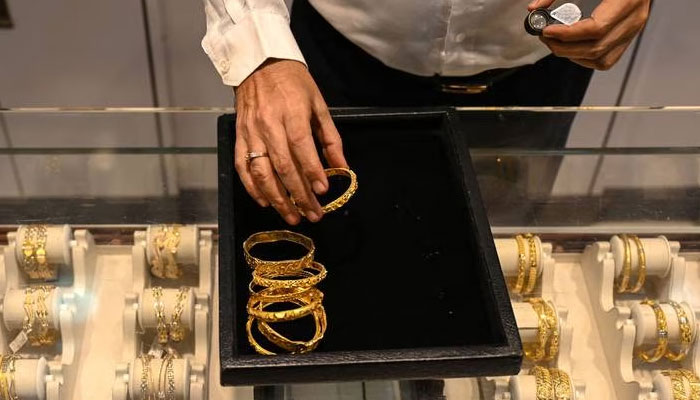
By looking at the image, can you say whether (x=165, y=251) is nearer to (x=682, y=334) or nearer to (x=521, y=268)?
(x=521, y=268)

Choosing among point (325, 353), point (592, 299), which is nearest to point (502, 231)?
point (592, 299)

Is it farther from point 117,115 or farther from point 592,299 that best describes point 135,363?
point 592,299

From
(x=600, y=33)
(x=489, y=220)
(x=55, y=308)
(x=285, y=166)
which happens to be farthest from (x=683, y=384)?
(x=55, y=308)

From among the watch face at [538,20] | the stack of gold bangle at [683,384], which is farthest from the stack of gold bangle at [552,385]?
the watch face at [538,20]

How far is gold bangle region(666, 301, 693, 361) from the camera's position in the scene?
956 mm

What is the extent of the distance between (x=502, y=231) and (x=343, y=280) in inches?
10.8

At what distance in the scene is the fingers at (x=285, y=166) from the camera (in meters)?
0.79

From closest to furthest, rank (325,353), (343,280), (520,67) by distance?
1. (325,353)
2. (343,280)
3. (520,67)

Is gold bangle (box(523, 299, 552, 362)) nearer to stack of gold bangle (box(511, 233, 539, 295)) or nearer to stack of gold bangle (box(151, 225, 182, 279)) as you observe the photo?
stack of gold bangle (box(511, 233, 539, 295))

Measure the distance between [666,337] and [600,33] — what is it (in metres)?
0.35

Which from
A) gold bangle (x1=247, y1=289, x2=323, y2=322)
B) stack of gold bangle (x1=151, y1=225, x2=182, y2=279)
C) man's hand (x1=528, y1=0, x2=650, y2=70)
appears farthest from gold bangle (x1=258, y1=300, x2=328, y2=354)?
man's hand (x1=528, y1=0, x2=650, y2=70)

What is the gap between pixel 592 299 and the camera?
1.02 meters

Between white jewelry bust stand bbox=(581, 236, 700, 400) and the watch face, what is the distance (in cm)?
33

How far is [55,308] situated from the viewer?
0.93 meters
